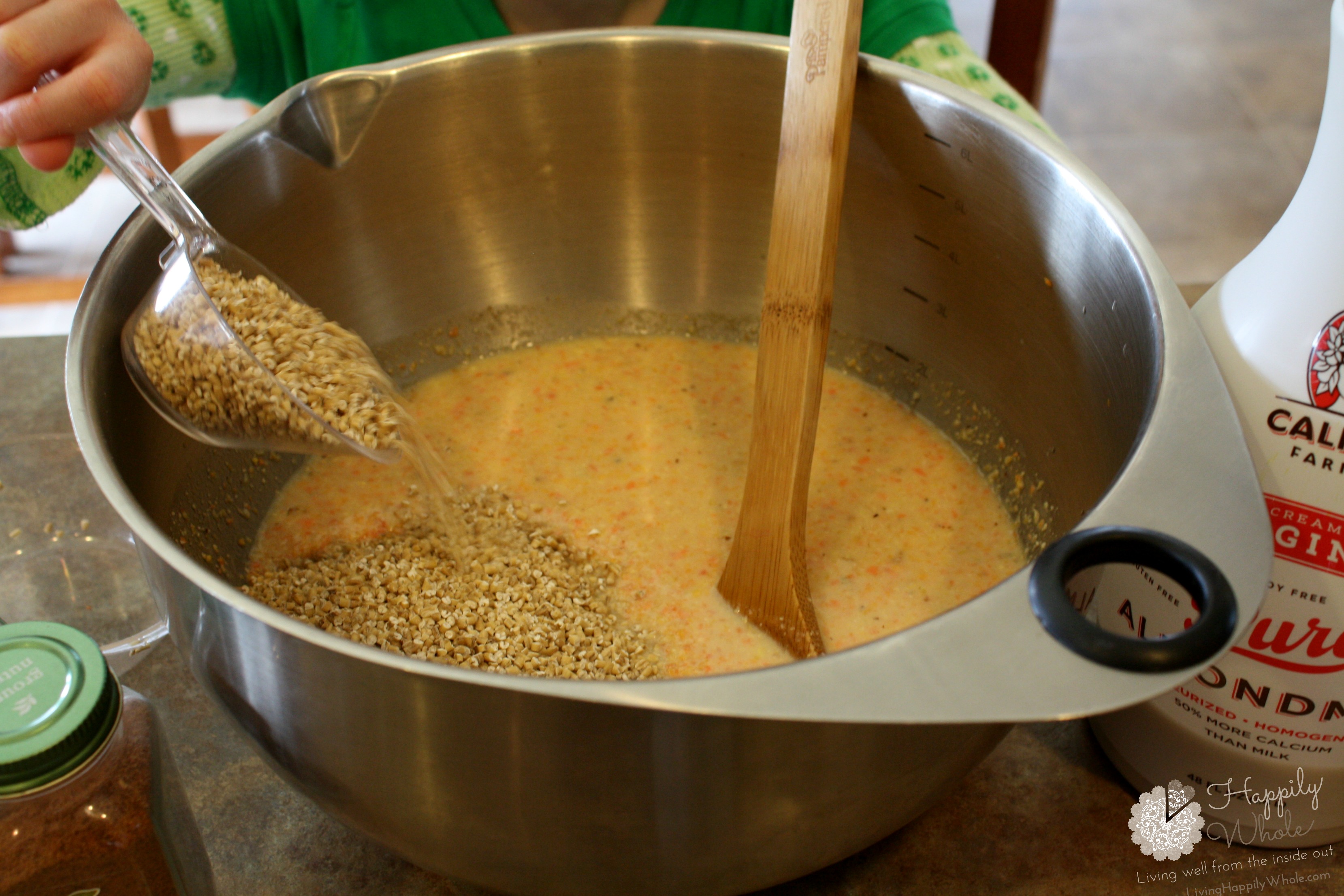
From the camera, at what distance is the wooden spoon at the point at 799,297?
2.93 ft

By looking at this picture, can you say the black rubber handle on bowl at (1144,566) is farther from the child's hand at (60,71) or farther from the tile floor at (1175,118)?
the tile floor at (1175,118)

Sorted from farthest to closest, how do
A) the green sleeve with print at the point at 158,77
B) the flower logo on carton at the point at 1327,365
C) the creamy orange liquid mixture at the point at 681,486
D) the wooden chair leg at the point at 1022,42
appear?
the wooden chair leg at the point at 1022,42 < the green sleeve with print at the point at 158,77 < the creamy orange liquid mixture at the point at 681,486 < the flower logo on carton at the point at 1327,365

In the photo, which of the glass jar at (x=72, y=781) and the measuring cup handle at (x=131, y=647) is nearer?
the glass jar at (x=72, y=781)

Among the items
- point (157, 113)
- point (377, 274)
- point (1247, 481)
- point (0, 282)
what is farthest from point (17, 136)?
point (0, 282)

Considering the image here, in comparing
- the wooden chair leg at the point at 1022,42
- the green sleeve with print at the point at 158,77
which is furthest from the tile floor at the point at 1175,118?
the green sleeve with print at the point at 158,77

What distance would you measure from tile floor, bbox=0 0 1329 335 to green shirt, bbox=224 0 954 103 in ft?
5.15

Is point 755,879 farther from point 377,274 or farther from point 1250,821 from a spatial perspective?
point 377,274

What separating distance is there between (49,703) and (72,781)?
0.06 meters

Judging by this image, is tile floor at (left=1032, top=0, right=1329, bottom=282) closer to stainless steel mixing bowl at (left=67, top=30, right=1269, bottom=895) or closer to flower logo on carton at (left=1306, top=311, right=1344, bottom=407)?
stainless steel mixing bowl at (left=67, top=30, right=1269, bottom=895)

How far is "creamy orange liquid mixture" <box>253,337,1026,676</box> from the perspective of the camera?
1.02 m

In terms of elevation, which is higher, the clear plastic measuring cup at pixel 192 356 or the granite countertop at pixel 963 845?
the clear plastic measuring cup at pixel 192 356

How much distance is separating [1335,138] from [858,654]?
387 millimetres

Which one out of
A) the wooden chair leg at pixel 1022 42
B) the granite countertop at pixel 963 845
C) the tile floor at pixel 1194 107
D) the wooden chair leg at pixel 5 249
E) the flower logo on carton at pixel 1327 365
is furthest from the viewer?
the tile floor at pixel 1194 107

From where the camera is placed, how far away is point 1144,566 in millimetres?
533
